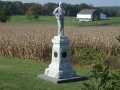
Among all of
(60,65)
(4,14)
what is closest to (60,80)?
(60,65)

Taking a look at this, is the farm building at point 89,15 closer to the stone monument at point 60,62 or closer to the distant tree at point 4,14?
the distant tree at point 4,14

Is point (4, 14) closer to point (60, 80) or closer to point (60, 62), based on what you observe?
point (60, 62)

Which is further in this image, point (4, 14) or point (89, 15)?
point (89, 15)

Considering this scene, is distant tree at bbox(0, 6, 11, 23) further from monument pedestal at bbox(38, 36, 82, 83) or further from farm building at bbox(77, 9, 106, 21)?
monument pedestal at bbox(38, 36, 82, 83)

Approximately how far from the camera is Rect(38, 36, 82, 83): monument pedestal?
10.4m

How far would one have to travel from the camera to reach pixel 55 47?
34.8 feet

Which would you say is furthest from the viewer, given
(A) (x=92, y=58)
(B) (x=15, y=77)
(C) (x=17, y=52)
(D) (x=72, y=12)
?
(D) (x=72, y=12)

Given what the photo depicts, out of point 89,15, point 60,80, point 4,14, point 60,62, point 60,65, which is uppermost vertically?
point 4,14

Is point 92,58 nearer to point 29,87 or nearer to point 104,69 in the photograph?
point 29,87

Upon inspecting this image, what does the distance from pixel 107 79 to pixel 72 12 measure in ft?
335

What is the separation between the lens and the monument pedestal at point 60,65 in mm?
10352

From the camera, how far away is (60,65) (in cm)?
1052

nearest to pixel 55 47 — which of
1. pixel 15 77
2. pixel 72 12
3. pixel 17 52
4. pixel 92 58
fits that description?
pixel 15 77

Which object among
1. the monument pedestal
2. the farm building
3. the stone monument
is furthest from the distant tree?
the monument pedestal
